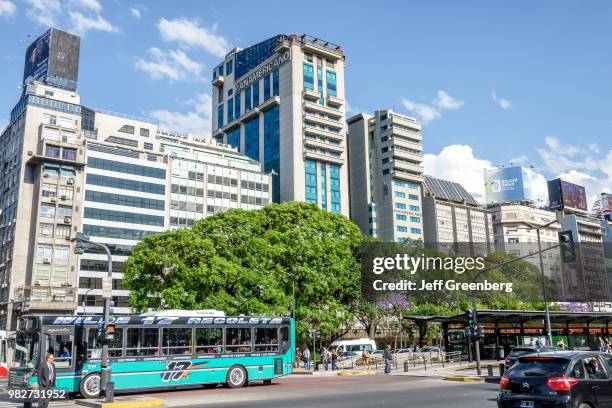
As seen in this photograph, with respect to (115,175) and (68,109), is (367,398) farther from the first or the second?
(68,109)

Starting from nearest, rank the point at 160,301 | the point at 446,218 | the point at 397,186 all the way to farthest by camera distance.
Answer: the point at 160,301 < the point at 397,186 < the point at 446,218

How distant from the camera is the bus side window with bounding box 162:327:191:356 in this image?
85.0 ft

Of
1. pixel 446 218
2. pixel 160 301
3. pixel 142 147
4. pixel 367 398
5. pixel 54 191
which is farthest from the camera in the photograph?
pixel 446 218

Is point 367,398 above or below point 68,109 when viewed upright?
below

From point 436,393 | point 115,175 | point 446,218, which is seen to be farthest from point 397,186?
point 436,393

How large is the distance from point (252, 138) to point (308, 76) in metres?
19.0

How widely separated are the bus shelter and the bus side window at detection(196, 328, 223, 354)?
1964 centimetres

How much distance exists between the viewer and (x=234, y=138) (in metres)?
135

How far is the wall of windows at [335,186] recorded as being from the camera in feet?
384

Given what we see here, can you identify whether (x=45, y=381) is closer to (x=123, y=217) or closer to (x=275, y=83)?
(x=123, y=217)

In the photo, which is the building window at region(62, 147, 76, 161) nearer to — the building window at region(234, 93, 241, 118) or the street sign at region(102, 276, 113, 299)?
the building window at region(234, 93, 241, 118)

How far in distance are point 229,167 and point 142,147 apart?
1512cm

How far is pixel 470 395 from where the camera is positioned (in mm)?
21828

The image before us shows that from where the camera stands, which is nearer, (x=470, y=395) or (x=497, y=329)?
(x=470, y=395)
